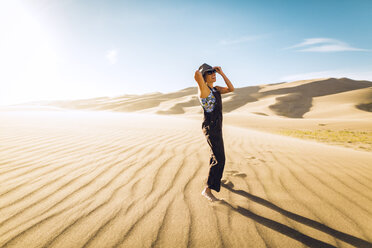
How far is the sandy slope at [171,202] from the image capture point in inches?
70.0

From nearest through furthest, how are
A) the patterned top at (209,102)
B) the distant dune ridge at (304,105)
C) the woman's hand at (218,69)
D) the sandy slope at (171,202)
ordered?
1. the sandy slope at (171,202)
2. the patterned top at (209,102)
3. the woman's hand at (218,69)
4. the distant dune ridge at (304,105)

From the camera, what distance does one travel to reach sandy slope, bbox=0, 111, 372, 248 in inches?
70.0

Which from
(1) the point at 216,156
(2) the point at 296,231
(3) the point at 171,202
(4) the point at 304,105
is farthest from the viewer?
(4) the point at 304,105

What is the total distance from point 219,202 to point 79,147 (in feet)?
11.3

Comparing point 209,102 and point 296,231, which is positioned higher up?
point 209,102

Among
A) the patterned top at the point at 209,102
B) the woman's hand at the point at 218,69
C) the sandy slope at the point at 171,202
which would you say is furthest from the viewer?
the woman's hand at the point at 218,69

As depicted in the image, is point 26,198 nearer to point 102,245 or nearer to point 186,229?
point 102,245

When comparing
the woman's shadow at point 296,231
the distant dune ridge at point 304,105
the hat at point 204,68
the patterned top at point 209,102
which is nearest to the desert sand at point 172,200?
the woman's shadow at point 296,231

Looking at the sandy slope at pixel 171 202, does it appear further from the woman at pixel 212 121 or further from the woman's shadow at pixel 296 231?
the woman at pixel 212 121

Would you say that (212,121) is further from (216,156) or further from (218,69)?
(218,69)

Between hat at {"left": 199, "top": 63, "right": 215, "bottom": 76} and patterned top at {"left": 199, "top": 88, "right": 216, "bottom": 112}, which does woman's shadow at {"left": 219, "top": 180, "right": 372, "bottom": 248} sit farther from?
hat at {"left": 199, "top": 63, "right": 215, "bottom": 76}

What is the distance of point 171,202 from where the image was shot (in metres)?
2.33

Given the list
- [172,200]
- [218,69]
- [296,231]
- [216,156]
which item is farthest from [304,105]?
[172,200]

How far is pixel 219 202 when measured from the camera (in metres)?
2.40
